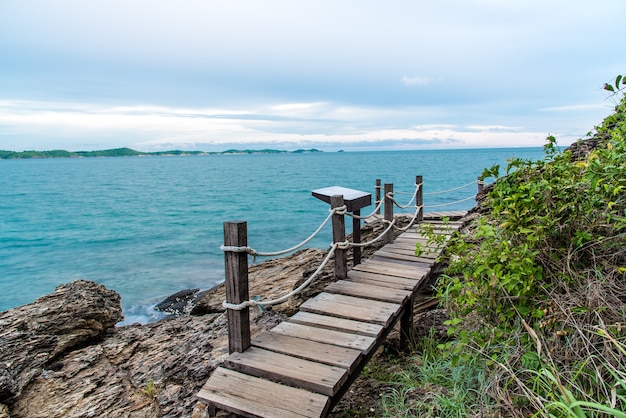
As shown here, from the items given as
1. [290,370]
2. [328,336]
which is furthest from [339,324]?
[290,370]

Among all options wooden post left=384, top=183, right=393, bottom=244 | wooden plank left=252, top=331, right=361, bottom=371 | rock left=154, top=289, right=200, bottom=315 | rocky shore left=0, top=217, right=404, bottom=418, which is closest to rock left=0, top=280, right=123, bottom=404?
rocky shore left=0, top=217, right=404, bottom=418

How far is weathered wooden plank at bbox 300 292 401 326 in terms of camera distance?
435 cm

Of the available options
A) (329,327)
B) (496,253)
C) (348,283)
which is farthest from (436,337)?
(496,253)

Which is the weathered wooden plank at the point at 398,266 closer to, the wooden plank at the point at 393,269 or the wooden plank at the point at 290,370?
the wooden plank at the point at 393,269

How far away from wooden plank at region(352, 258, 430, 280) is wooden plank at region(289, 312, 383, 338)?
5.56 feet

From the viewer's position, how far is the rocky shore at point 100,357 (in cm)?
419

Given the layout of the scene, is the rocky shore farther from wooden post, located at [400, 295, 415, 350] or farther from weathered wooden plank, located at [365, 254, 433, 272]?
wooden post, located at [400, 295, 415, 350]

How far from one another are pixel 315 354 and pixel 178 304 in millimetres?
8587

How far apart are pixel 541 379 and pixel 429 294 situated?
4.25 metres

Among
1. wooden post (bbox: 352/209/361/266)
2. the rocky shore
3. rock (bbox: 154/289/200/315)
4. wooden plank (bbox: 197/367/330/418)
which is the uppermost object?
wooden post (bbox: 352/209/361/266)

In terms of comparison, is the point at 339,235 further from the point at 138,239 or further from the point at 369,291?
the point at 138,239

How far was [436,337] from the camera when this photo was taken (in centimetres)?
534

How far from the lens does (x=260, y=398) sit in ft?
10.0

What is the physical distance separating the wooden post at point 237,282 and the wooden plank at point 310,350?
20 centimetres
